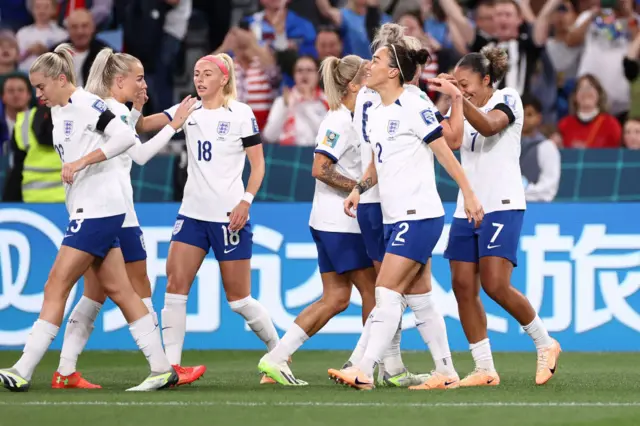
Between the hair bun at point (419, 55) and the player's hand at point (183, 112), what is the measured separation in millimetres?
1461

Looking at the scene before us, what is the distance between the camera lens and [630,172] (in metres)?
11.3

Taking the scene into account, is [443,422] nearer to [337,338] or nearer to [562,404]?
[562,404]

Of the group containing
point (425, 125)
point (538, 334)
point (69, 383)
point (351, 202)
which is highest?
point (425, 125)

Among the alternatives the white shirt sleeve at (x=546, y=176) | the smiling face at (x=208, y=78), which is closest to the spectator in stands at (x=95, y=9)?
the white shirt sleeve at (x=546, y=176)

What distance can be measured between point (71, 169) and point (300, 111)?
5.44 meters

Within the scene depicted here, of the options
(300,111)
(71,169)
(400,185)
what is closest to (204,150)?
(71,169)

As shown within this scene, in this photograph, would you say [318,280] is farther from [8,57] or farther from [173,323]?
[8,57]

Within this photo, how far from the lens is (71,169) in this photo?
7.36 m

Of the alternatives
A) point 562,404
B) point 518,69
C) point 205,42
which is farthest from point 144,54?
point 562,404

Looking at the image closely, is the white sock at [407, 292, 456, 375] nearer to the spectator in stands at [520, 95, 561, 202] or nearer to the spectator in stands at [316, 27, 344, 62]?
the spectator in stands at [520, 95, 561, 202]

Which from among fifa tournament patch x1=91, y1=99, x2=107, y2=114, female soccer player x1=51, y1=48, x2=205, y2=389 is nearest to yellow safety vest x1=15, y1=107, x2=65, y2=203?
female soccer player x1=51, y1=48, x2=205, y2=389

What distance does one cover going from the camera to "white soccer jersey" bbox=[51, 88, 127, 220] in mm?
7543

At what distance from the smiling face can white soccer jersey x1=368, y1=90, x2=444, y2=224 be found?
1298 mm

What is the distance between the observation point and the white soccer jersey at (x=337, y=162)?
8.06 meters
